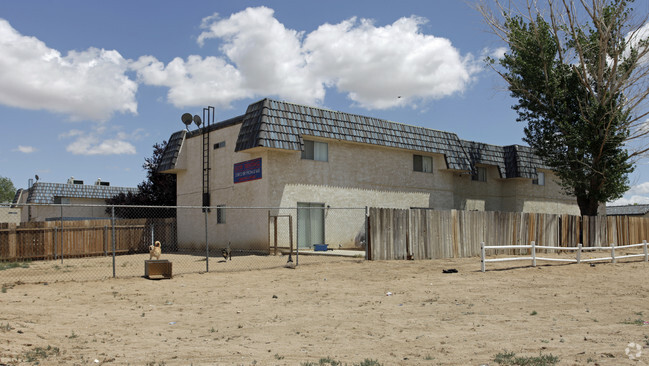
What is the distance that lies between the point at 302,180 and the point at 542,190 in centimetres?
2025

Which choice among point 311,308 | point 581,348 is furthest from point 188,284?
point 581,348

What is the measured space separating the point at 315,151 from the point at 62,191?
29598 mm

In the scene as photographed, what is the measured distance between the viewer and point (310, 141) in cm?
2444

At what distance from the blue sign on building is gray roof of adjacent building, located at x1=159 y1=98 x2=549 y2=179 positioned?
96 cm

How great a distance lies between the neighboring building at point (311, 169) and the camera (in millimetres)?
22984

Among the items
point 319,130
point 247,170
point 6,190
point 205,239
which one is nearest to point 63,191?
point 205,239

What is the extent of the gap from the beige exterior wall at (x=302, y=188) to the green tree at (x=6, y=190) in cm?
6978

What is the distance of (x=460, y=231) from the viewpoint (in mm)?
20328

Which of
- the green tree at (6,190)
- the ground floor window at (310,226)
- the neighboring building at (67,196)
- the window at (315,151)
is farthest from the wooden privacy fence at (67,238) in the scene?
the green tree at (6,190)

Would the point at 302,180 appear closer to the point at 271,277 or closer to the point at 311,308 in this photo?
the point at 271,277

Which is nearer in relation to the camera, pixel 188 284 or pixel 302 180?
pixel 188 284

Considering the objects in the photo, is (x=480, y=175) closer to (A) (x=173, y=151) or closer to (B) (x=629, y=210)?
(A) (x=173, y=151)

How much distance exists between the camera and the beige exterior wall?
23.1 metres

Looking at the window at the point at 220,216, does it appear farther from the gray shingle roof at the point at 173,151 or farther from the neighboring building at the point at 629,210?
the neighboring building at the point at 629,210
